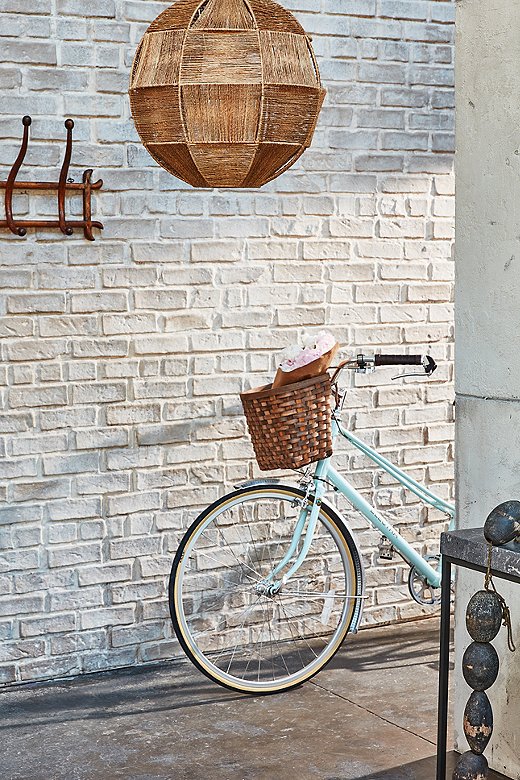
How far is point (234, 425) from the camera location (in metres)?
3.96

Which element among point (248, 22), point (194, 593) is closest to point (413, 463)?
point (194, 593)

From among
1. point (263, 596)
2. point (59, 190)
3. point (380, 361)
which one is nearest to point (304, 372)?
point (380, 361)

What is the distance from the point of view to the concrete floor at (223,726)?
3.06m

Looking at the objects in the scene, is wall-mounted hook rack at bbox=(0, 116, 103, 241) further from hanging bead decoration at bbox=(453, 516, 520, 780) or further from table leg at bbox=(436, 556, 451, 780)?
hanging bead decoration at bbox=(453, 516, 520, 780)

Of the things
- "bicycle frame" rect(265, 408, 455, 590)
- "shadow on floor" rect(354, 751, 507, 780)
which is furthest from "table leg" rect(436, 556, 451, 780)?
"bicycle frame" rect(265, 408, 455, 590)

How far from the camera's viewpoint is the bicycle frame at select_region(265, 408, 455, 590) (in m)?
3.63

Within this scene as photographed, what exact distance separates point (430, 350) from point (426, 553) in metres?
0.79

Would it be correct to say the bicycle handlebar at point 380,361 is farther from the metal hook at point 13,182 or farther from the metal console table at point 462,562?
the metal console table at point 462,562

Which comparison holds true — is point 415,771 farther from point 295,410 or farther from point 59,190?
point 59,190

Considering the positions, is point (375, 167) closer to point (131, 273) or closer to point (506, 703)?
point (131, 273)

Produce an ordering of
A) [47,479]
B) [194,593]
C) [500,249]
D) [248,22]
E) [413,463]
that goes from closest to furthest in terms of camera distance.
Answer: [248,22]
[500,249]
[47,479]
[194,593]
[413,463]

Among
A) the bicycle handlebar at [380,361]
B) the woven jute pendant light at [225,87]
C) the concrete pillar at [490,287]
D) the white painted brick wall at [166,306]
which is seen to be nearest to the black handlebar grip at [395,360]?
the bicycle handlebar at [380,361]

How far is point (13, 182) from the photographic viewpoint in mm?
3500

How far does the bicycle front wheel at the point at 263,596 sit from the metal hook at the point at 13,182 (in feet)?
3.73
